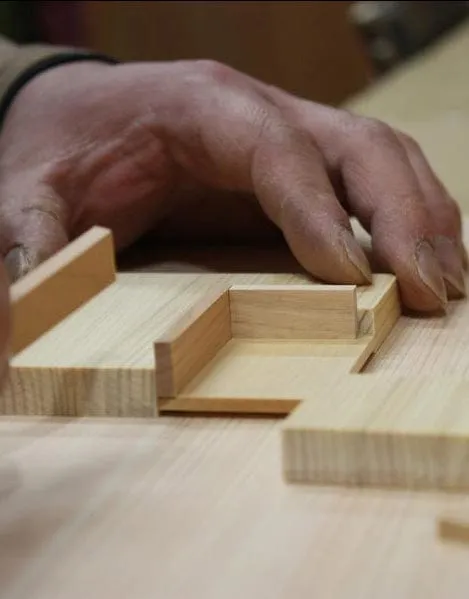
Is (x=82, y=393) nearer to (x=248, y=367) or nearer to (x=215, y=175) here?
(x=248, y=367)

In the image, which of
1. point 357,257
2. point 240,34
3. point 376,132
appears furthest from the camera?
point 240,34

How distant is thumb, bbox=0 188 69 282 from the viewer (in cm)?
84

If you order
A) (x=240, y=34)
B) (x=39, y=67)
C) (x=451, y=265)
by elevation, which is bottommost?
(x=240, y=34)

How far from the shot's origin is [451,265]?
843 mm

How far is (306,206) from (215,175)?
14cm

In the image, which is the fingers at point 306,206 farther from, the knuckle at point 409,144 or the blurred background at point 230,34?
the blurred background at point 230,34

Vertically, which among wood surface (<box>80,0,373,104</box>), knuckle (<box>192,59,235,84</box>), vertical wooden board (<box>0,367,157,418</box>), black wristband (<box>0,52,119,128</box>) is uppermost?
knuckle (<box>192,59,235,84</box>)

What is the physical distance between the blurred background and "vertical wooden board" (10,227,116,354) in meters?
2.28

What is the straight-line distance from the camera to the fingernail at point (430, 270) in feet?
2.61

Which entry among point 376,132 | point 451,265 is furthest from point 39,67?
point 451,265

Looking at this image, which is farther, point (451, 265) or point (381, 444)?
point (451, 265)

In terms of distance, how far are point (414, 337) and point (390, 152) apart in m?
0.20

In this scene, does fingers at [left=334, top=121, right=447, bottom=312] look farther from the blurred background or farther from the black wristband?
the blurred background

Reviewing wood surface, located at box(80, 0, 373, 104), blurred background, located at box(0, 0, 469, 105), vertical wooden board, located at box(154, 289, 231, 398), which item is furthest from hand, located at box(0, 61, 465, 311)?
wood surface, located at box(80, 0, 373, 104)
